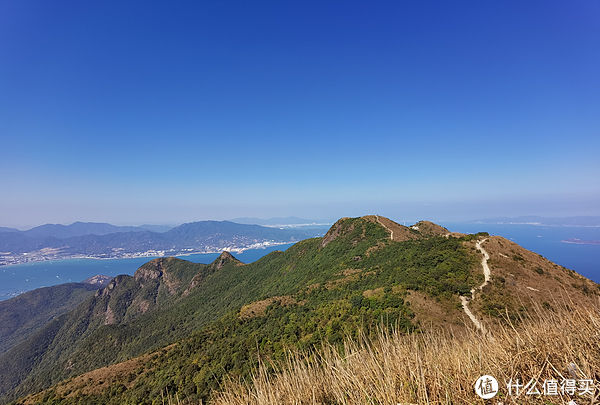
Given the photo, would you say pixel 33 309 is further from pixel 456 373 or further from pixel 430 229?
pixel 456 373

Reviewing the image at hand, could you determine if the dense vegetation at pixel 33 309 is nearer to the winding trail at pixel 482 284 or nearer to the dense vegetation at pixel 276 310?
the dense vegetation at pixel 276 310

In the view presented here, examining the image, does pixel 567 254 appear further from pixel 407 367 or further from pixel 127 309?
pixel 127 309

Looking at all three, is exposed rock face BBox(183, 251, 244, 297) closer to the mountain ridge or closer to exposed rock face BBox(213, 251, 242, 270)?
exposed rock face BBox(213, 251, 242, 270)

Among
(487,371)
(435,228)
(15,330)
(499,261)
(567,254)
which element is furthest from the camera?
(567,254)

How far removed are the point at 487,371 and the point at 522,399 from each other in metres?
0.55

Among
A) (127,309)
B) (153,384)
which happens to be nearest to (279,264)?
(153,384)

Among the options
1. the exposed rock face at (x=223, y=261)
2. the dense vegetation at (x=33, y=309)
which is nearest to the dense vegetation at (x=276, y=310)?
the exposed rock face at (x=223, y=261)

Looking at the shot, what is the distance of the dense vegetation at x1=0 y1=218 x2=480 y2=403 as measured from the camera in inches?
849

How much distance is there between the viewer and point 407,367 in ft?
11.5

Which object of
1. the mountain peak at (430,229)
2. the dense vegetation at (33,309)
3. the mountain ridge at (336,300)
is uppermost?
the mountain peak at (430,229)

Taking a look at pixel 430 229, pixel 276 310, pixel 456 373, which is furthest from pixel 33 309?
pixel 456 373

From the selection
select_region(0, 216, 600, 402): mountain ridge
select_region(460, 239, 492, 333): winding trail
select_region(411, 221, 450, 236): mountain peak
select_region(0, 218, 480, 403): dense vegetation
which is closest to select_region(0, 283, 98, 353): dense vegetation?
select_region(0, 218, 480, 403): dense vegetation

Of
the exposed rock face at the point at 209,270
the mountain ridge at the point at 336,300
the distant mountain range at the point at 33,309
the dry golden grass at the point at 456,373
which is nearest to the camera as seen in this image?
the dry golden grass at the point at 456,373

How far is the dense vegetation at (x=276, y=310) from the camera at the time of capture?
21562 mm
